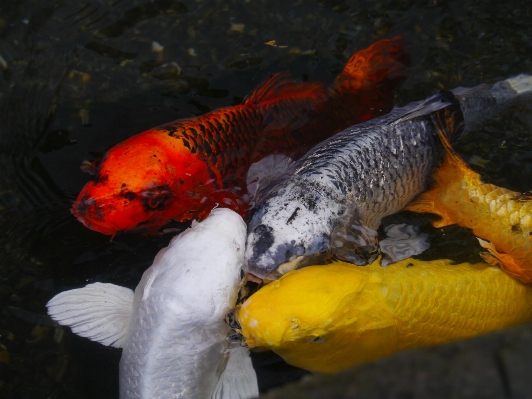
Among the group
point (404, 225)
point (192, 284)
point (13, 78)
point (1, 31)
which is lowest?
point (404, 225)

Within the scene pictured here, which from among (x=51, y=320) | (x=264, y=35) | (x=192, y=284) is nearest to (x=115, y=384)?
(x=51, y=320)

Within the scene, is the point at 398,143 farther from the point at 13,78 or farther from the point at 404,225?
the point at 13,78

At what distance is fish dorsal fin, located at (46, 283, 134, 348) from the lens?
2773mm

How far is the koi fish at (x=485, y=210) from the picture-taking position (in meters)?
3.04

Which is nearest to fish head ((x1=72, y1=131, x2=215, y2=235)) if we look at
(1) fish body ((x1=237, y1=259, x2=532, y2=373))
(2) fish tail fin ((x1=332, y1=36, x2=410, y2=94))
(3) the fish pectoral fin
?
(1) fish body ((x1=237, y1=259, x2=532, y2=373))

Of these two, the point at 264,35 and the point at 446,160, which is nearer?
the point at 446,160

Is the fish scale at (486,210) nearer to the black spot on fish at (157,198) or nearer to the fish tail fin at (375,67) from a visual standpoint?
the fish tail fin at (375,67)

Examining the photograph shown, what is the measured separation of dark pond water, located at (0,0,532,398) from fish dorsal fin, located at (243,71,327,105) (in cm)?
48

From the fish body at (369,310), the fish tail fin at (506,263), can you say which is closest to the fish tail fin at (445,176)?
the fish tail fin at (506,263)

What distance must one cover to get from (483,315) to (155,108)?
9.21 feet

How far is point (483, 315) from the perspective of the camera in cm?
274

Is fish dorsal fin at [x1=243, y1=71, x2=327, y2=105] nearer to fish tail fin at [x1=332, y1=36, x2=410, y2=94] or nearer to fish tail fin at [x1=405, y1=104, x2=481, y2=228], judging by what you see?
fish tail fin at [x1=332, y1=36, x2=410, y2=94]

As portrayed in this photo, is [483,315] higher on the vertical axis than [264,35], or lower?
→ lower

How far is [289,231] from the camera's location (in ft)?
8.98
